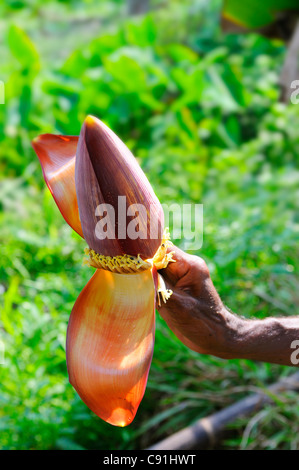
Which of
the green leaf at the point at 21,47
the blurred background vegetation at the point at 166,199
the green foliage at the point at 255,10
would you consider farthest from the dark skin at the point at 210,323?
the green foliage at the point at 255,10

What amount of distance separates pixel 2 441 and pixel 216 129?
2044 mm

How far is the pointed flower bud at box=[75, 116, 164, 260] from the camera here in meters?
0.52

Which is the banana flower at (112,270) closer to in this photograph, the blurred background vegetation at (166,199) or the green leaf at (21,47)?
the blurred background vegetation at (166,199)

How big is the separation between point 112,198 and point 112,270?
9cm

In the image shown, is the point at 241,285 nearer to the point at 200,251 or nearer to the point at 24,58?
the point at 200,251

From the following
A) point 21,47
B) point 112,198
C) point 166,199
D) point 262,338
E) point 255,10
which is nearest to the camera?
point 112,198

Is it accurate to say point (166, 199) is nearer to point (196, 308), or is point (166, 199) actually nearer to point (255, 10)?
point (196, 308)

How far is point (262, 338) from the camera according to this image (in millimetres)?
669

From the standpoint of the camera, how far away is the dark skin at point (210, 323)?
2.01ft

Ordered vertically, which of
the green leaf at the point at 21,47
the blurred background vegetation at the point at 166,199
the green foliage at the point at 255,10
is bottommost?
the blurred background vegetation at the point at 166,199

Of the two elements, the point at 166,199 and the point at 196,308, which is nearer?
the point at 196,308

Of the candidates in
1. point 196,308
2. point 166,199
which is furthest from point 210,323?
point 166,199

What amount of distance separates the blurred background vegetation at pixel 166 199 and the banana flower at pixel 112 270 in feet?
2.64

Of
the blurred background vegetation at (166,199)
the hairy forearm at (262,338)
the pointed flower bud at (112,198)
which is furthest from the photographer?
the blurred background vegetation at (166,199)
